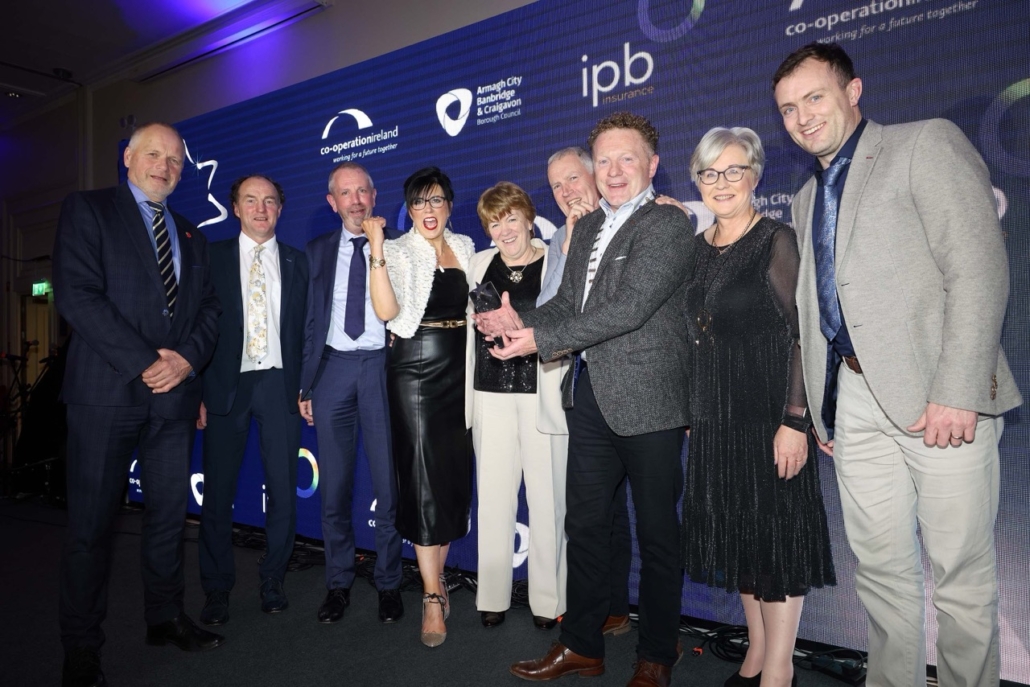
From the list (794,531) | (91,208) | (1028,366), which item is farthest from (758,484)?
(91,208)

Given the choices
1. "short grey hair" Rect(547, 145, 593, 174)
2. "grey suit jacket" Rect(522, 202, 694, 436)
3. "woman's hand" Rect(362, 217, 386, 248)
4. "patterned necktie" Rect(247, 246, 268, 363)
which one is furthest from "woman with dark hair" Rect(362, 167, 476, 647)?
"grey suit jacket" Rect(522, 202, 694, 436)

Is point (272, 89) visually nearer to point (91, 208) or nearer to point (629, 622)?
point (91, 208)

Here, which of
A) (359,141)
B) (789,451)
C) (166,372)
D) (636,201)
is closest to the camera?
(789,451)

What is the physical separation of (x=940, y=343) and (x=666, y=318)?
72cm

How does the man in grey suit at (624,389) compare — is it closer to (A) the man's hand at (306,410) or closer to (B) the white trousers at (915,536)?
(B) the white trousers at (915,536)

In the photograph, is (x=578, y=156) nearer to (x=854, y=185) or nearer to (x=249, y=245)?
(x=854, y=185)

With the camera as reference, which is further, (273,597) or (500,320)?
A: (273,597)

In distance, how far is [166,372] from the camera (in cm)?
249

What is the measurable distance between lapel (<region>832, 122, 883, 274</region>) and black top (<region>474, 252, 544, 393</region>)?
3.86ft

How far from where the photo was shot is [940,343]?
168 centimetres

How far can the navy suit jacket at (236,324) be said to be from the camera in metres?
3.05

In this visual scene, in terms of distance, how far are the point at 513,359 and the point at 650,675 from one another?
4.01 ft

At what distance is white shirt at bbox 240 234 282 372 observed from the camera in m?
3.15

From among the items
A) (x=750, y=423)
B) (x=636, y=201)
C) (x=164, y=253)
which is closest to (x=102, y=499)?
(x=164, y=253)
